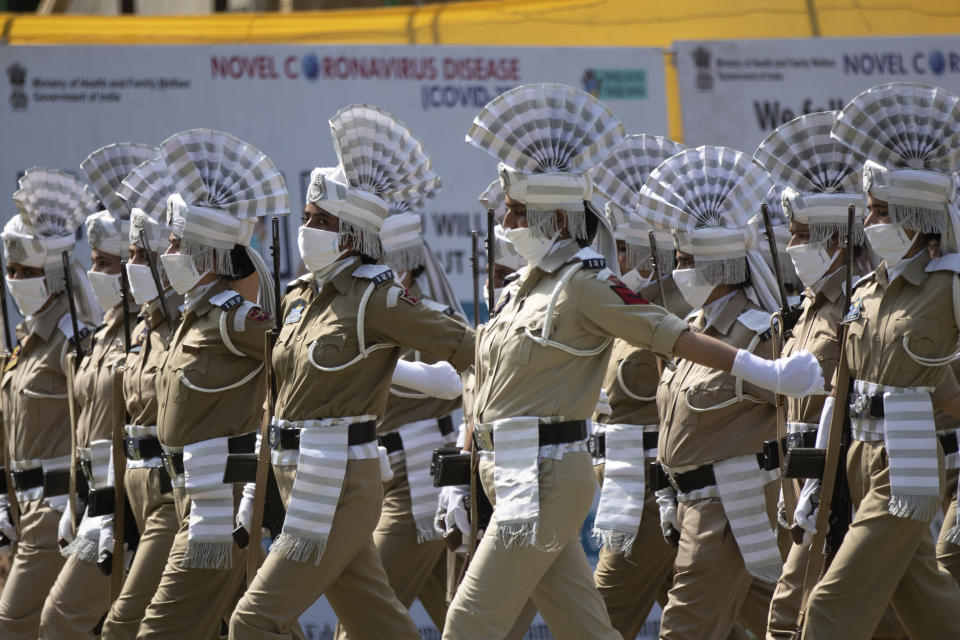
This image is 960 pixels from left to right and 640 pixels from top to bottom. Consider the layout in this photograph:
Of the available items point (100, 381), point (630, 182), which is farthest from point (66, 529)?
point (630, 182)

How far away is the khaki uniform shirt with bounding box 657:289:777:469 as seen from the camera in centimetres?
659

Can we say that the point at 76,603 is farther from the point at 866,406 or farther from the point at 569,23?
the point at 569,23

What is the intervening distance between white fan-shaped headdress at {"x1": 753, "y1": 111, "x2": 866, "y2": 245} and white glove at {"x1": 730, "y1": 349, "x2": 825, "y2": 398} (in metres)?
1.74

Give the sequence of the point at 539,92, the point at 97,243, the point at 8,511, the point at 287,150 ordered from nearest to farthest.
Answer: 1. the point at 539,92
2. the point at 97,243
3. the point at 8,511
4. the point at 287,150

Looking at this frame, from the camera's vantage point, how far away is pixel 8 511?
9.12 meters

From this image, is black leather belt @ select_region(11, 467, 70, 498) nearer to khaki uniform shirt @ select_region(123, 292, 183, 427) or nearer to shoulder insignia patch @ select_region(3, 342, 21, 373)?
shoulder insignia patch @ select_region(3, 342, 21, 373)

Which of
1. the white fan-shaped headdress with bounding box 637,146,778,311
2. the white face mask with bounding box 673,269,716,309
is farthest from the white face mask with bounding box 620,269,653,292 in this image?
the white face mask with bounding box 673,269,716,309

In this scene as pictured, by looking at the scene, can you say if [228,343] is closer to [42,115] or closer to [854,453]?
[854,453]

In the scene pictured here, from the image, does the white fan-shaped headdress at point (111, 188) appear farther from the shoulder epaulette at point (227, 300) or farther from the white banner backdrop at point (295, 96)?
the shoulder epaulette at point (227, 300)

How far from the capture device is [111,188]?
343 inches

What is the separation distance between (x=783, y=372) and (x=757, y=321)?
1.57 metres

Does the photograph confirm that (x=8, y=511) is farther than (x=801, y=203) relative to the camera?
Yes

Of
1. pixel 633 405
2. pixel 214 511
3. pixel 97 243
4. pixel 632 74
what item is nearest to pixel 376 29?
pixel 632 74

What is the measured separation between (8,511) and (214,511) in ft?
10.0
